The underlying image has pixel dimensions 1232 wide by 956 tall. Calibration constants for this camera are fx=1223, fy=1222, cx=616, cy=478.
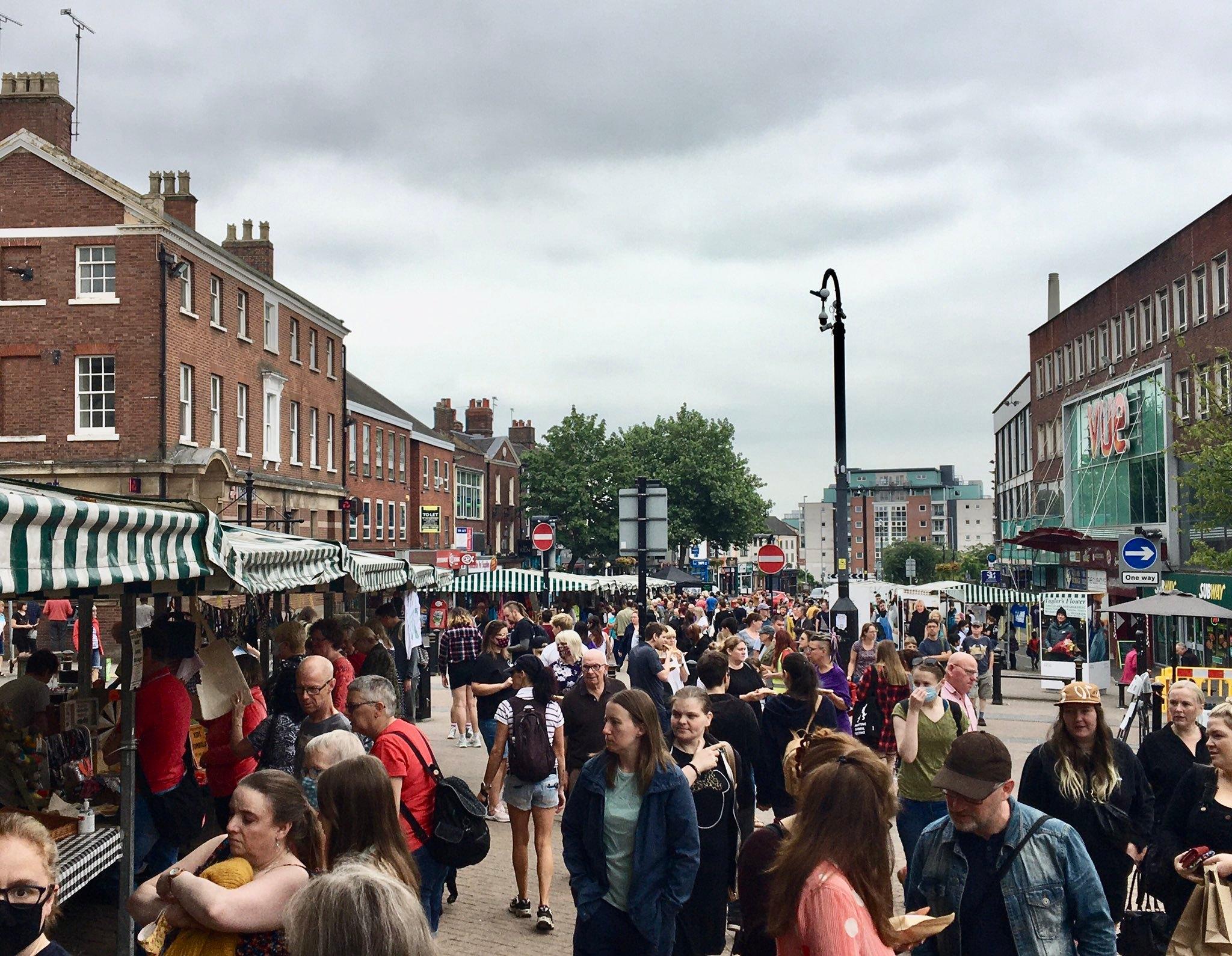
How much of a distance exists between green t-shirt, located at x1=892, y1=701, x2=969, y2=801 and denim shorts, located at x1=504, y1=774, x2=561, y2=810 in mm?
2377

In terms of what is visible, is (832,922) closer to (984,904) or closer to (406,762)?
(984,904)

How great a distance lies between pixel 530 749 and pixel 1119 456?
1625 inches

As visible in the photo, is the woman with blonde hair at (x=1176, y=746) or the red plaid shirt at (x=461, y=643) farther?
the red plaid shirt at (x=461, y=643)

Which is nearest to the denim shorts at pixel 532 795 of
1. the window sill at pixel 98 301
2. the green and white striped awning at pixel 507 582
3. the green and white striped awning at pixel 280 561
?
the green and white striped awning at pixel 280 561

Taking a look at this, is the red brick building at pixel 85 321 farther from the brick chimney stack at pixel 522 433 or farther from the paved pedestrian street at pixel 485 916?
the brick chimney stack at pixel 522 433

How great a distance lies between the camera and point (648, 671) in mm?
11016

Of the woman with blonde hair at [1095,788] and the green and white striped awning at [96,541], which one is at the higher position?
the green and white striped awning at [96,541]

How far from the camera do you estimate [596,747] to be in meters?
8.59

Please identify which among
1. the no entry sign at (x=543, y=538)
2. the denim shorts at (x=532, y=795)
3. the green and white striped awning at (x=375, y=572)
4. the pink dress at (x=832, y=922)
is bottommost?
the denim shorts at (x=532, y=795)

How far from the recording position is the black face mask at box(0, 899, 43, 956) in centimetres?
300

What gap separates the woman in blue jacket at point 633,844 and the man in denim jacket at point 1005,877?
122 centimetres

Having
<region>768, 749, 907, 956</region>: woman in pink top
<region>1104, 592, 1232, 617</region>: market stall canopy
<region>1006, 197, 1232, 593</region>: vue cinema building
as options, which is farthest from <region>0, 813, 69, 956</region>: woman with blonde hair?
<region>1006, 197, 1232, 593</region>: vue cinema building

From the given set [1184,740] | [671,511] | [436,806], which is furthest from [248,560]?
[671,511]

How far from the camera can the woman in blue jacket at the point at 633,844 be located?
193 inches
